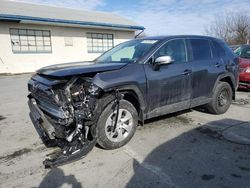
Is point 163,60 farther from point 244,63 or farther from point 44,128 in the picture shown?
point 244,63

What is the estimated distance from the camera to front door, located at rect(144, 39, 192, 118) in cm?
447

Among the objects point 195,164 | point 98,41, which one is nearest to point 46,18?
point 98,41

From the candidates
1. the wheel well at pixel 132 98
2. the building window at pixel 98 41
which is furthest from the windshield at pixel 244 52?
the building window at pixel 98 41

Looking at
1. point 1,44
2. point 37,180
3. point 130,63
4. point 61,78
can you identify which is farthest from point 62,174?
point 1,44

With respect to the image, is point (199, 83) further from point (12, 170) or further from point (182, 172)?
point (12, 170)

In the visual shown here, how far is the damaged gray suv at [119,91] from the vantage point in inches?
145

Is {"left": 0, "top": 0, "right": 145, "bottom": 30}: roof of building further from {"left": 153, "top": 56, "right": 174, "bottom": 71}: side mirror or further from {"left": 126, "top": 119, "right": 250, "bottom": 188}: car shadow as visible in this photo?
{"left": 126, "top": 119, "right": 250, "bottom": 188}: car shadow

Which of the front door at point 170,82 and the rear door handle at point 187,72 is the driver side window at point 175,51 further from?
the rear door handle at point 187,72

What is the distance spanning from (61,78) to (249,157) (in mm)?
3186

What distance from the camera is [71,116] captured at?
363 centimetres

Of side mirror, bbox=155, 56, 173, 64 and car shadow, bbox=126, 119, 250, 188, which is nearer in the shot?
car shadow, bbox=126, 119, 250, 188

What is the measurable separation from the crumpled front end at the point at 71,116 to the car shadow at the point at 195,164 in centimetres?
88

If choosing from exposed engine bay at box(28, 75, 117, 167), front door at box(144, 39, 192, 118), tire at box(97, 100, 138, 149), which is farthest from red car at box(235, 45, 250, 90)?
exposed engine bay at box(28, 75, 117, 167)

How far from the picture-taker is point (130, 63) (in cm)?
438
